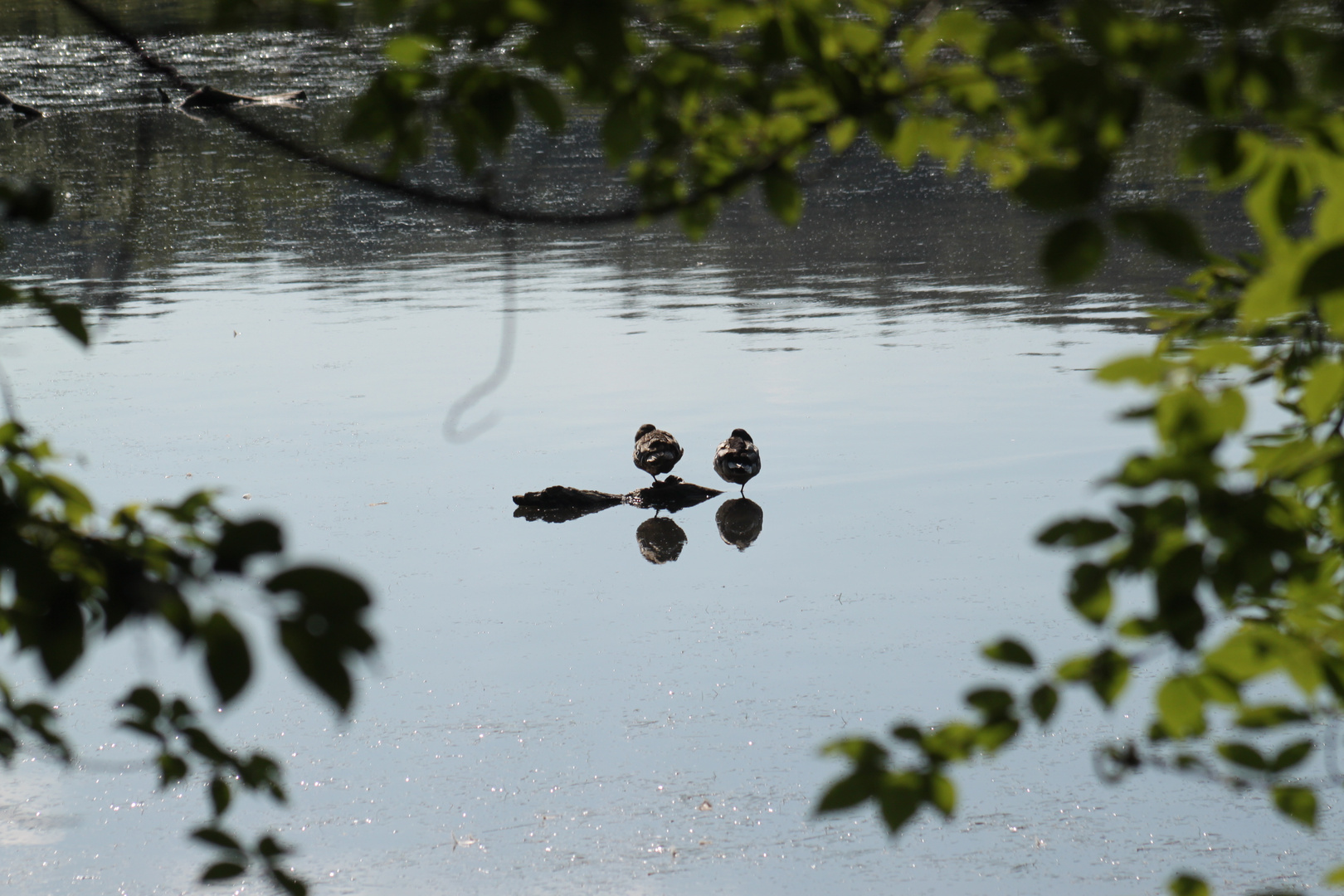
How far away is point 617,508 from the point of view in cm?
1042

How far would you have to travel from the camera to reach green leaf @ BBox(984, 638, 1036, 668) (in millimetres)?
1949

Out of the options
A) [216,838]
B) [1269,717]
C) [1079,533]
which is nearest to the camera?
[1079,533]

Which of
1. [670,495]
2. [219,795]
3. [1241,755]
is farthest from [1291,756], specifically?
[670,495]

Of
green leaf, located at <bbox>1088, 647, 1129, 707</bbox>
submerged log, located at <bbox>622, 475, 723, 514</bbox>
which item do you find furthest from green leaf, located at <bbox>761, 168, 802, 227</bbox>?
submerged log, located at <bbox>622, 475, 723, 514</bbox>

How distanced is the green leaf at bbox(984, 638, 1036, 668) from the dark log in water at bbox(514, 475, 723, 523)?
8233 mm

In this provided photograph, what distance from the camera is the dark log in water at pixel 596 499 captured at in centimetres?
1018

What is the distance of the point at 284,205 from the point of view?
27250mm

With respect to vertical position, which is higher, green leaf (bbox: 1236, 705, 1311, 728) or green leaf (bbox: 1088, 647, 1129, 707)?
green leaf (bbox: 1088, 647, 1129, 707)

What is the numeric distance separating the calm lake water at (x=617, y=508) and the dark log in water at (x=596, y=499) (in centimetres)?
19

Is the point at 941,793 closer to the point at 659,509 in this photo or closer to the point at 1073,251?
the point at 1073,251

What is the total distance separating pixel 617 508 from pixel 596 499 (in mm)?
180

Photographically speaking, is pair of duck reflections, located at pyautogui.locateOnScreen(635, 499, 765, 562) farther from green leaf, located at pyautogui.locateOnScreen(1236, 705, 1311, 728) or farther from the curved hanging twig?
green leaf, located at pyautogui.locateOnScreen(1236, 705, 1311, 728)

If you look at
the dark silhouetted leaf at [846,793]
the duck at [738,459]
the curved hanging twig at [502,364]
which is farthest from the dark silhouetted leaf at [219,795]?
the duck at [738,459]

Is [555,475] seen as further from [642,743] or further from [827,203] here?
[827,203]
